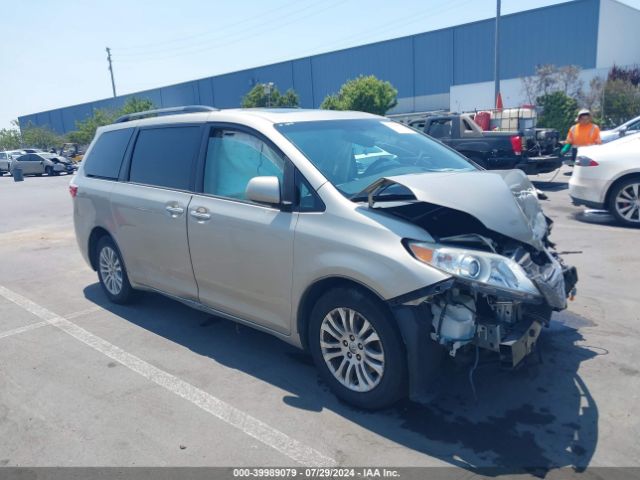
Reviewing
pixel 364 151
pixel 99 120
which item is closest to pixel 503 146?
pixel 364 151

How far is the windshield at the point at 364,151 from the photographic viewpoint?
149 inches

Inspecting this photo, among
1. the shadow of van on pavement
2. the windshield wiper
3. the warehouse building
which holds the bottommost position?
the shadow of van on pavement

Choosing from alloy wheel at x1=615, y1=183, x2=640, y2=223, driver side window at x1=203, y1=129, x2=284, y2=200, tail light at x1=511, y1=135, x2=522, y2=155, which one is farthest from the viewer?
tail light at x1=511, y1=135, x2=522, y2=155

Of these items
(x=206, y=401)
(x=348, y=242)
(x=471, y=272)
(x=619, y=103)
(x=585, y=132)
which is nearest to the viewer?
(x=471, y=272)

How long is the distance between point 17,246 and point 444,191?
8.77 metres

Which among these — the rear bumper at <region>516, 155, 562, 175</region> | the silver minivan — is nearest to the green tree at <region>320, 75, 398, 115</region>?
the rear bumper at <region>516, 155, 562, 175</region>

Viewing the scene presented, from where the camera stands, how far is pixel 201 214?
4.21 m

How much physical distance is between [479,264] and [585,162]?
20.8ft

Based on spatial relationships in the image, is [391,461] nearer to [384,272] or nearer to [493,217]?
[384,272]

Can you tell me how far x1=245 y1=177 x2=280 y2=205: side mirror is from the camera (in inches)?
142

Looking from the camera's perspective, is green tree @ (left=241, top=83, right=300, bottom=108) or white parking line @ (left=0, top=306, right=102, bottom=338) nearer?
white parking line @ (left=0, top=306, right=102, bottom=338)

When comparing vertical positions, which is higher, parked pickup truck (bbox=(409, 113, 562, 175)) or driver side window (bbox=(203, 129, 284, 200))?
driver side window (bbox=(203, 129, 284, 200))

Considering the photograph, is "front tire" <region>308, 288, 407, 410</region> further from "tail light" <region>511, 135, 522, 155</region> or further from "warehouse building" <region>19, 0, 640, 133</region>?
"warehouse building" <region>19, 0, 640, 133</region>

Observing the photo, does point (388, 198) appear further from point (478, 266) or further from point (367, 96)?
point (367, 96)
